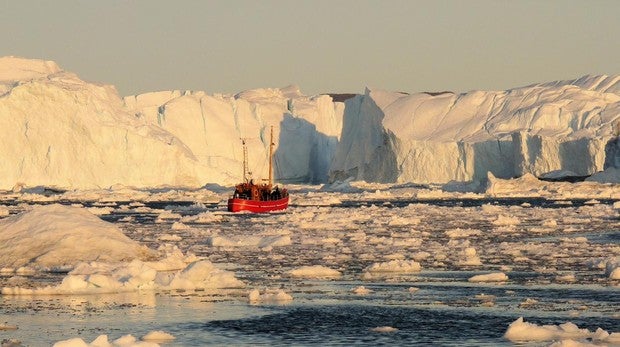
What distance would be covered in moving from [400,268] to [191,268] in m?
3.78

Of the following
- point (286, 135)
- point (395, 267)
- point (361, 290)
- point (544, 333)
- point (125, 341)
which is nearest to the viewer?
point (125, 341)

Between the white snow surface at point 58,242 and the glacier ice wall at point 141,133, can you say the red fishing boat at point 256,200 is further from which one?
the glacier ice wall at point 141,133

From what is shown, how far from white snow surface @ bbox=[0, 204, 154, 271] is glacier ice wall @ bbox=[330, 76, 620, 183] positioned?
4611 cm

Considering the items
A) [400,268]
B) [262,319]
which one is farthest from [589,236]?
[262,319]

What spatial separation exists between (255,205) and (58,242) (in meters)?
25.9

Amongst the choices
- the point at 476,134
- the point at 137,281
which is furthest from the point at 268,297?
the point at 476,134

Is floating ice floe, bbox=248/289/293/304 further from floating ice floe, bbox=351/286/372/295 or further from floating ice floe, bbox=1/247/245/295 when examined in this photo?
floating ice floe, bbox=1/247/245/295

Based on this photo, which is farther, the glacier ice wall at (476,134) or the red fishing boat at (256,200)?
the glacier ice wall at (476,134)

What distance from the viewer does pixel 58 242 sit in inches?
731

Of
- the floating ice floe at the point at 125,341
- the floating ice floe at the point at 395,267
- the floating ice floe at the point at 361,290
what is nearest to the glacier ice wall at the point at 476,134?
the floating ice floe at the point at 395,267

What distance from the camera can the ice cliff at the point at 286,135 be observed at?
6744 cm

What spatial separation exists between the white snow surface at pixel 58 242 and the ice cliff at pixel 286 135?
45566 mm

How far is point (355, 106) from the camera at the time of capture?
8038cm

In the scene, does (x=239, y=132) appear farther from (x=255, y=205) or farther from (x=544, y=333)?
(x=544, y=333)
